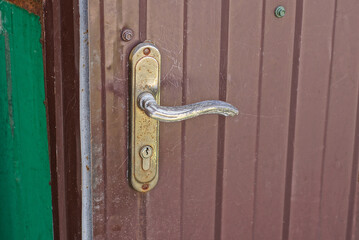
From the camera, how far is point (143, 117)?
43.6 inches

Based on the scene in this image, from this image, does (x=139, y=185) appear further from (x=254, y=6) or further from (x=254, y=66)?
(x=254, y=6)

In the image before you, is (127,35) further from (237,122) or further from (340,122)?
(340,122)

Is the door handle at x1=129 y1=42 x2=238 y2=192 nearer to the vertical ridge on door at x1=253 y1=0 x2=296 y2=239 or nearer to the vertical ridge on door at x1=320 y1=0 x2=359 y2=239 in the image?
the vertical ridge on door at x1=253 y1=0 x2=296 y2=239

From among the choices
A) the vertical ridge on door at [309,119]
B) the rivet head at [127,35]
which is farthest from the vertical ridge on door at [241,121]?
the rivet head at [127,35]

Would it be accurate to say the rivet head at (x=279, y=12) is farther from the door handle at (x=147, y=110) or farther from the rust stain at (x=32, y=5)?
the rust stain at (x=32, y=5)

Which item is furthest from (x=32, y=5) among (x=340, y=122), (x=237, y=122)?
(x=340, y=122)

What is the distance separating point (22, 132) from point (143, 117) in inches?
25.0

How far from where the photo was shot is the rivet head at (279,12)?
1267mm

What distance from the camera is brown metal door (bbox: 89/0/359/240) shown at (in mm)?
1103

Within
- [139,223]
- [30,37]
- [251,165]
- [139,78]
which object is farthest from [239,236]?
[30,37]

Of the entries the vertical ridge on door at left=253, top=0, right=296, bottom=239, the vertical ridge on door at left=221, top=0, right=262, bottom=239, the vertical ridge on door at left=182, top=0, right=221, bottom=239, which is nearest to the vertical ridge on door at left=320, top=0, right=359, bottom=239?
the vertical ridge on door at left=253, top=0, right=296, bottom=239

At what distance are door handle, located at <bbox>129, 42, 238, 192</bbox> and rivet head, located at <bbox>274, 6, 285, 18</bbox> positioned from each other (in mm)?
314

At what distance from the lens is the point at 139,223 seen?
1192mm

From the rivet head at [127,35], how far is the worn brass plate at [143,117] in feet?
0.09
